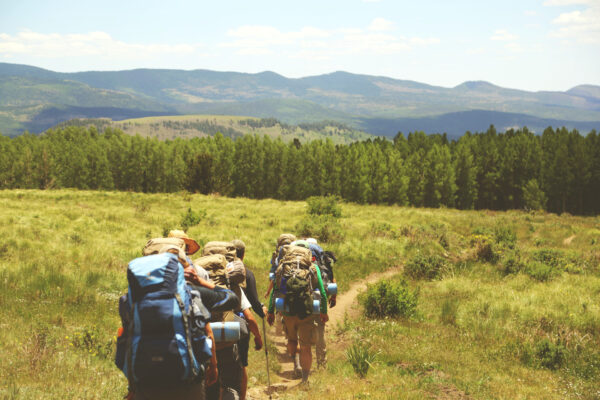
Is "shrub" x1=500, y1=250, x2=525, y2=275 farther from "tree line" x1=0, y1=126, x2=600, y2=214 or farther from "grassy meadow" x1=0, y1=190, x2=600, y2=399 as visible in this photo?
"tree line" x1=0, y1=126, x2=600, y2=214

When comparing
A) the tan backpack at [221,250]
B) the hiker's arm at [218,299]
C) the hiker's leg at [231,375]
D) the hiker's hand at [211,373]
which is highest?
the tan backpack at [221,250]

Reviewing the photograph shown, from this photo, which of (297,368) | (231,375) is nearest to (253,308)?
(231,375)

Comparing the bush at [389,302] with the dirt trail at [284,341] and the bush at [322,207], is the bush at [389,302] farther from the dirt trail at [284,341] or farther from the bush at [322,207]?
the bush at [322,207]

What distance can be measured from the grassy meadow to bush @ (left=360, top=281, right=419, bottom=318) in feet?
1.57

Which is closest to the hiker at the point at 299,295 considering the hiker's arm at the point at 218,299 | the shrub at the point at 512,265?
the hiker's arm at the point at 218,299

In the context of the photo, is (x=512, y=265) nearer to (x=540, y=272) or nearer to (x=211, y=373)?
(x=540, y=272)

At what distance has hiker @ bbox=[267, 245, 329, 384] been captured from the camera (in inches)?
276

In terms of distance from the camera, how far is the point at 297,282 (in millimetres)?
6938

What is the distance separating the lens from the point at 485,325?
11852mm

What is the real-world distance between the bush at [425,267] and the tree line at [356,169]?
41.9 metres

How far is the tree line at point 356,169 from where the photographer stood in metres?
70.6

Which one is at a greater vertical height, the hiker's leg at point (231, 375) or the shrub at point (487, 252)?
the hiker's leg at point (231, 375)

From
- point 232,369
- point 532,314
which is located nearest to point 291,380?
point 232,369

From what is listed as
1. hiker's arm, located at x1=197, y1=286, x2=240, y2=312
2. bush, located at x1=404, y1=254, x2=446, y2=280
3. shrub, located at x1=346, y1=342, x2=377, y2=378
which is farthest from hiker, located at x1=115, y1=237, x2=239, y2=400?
bush, located at x1=404, y1=254, x2=446, y2=280
